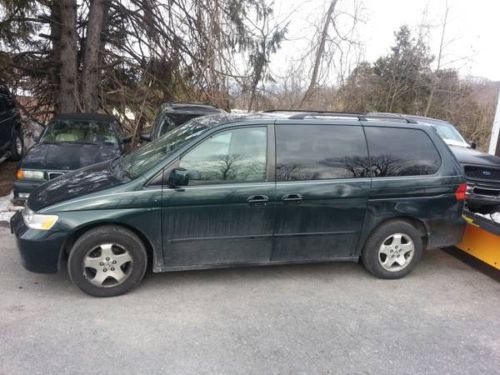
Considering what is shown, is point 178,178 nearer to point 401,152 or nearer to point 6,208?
point 401,152

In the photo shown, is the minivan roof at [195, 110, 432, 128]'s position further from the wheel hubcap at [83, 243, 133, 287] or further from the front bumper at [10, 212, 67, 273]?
the front bumper at [10, 212, 67, 273]

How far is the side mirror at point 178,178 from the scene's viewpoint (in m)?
3.69

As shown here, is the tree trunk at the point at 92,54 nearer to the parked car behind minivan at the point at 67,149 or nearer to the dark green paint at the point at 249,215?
the parked car behind minivan at the point at 67,149

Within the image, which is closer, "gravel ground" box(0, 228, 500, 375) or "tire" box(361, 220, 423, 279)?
"gravel ground" box(0, 228, 500, 375)

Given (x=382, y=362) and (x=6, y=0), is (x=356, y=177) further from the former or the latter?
(x=6, y=0)

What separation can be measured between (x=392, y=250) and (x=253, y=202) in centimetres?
170

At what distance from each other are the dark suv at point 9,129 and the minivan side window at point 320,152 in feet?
24.0

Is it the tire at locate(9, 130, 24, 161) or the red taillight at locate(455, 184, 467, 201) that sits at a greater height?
the red taillight at locate(455, 184, 467, 201)

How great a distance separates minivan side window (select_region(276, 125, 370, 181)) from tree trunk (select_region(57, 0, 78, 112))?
24.4 feet

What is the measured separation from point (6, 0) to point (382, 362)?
9124mm

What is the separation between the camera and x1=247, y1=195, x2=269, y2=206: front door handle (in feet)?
12.8

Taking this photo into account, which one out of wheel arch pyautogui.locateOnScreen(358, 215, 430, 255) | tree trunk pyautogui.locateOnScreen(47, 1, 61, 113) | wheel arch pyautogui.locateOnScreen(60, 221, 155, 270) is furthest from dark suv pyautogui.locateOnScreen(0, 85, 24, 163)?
wheel arch pyautogui.locateOnScreen(358, 215, 430, 255)

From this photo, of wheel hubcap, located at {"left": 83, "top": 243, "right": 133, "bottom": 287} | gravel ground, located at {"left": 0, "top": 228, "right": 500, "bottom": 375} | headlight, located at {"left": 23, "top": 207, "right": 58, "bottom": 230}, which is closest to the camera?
gravel ground, located at {"left": 0, "top": 228, "right": 500, "bottom": 375}

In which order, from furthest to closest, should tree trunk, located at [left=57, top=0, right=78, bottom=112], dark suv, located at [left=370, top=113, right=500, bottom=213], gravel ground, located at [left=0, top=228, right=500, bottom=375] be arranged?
tree trunk, located at [left=57, top=0, right=78, bottom=112]
dark suv, located at [left=370, top=113, right=500, bottom=213]
gravel ground, located at [left=0, top=228, right=500, bottom=375]
